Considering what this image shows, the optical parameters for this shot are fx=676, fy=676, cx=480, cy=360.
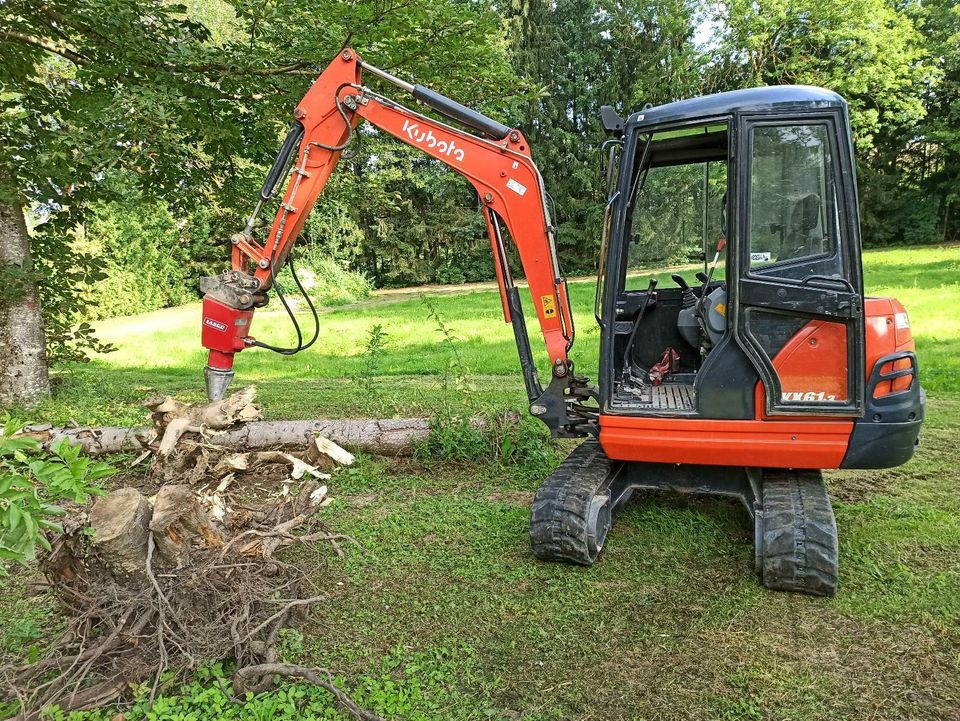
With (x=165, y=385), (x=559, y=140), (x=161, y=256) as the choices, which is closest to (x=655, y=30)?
(x=559, y=140)

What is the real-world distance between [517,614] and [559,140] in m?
23.8

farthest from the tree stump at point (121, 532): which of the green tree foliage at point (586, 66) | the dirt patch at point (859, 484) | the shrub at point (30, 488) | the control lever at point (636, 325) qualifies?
the green tree foliage at point (586, 66)

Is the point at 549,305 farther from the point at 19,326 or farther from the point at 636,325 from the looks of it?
the point at 19,326

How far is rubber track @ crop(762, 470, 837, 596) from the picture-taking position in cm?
327

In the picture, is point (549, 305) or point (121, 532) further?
point (549, 305)

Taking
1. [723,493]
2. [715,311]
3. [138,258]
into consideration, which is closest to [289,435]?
[723,493]

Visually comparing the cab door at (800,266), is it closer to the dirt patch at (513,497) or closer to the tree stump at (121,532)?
the dirt patch at (513,497)

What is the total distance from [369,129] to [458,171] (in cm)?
1729

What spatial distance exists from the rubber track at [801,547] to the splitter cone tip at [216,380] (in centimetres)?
324

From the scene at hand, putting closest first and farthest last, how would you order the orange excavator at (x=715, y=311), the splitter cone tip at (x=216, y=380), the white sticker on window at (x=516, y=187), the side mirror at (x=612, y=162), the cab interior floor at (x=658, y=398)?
the orange excavator at (x=715, y=311)
the cab interior floor at (x=658, y=398)
the side mirror at (x=612, y=162)
the white sticker on window at (x=516, y=187)
the splitter cone tip at (x=216, y=380)

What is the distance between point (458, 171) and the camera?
418cm

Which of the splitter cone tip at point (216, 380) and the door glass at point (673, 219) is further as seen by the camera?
the door glass at point (673, 219)

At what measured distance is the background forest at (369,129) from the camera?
614 centimetres

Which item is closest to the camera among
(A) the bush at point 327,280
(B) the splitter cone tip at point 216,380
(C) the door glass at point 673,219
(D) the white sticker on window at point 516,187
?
(D) the white sticker on window at point 516,187
